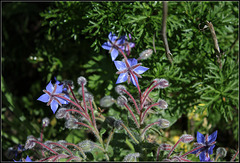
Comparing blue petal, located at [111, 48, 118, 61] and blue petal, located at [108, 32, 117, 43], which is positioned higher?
blue petal, located at [108, 32, 117, 43]

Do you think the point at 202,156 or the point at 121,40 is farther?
the point at 121,40

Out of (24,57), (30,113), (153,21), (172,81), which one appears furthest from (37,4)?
(172,81)

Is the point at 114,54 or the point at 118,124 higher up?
the point at 114,54

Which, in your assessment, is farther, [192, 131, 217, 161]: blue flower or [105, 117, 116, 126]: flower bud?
[105, 117, 116, 126]: flower bud

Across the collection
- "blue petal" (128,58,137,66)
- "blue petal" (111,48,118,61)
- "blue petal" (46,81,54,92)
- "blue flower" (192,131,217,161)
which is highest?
"blue petal" (111,48,118,61)

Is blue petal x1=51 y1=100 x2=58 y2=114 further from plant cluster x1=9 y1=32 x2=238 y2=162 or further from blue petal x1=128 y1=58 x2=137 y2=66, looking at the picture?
blue petal x1=128 y1=58 x2=137 y2=66

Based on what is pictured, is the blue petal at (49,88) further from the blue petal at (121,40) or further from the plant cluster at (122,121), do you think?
the blue petal at (121,40)

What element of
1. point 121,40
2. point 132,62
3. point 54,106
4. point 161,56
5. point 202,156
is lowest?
point 202,156

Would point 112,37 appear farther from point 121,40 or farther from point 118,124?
point 118,124

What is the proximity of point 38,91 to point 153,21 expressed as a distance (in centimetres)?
153

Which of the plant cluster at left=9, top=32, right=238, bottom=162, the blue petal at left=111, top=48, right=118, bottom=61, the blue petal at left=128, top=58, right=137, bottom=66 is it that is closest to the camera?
the plant cluster at left=9, top=32, right=238, bottom=162

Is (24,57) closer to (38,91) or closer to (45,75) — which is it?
(38,91)

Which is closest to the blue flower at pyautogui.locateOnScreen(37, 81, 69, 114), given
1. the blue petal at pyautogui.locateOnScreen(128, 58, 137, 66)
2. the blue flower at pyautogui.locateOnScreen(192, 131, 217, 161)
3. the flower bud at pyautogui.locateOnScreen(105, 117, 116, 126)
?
the flower bud at pyautogui.locateOnScreen(105, 117, 116, 126)

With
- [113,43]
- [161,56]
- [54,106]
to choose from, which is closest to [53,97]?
[54,106]
